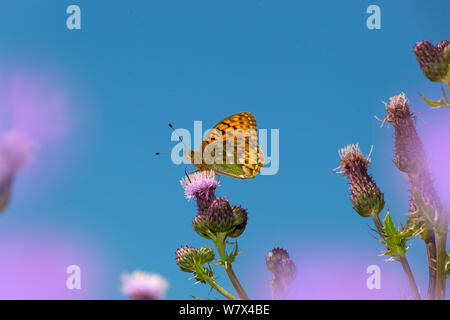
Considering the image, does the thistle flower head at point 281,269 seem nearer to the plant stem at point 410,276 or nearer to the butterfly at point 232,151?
the plant stem at point 410,276

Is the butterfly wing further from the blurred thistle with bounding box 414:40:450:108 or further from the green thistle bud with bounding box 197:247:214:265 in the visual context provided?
the blurred thistle with bounding box 414:40:450:108

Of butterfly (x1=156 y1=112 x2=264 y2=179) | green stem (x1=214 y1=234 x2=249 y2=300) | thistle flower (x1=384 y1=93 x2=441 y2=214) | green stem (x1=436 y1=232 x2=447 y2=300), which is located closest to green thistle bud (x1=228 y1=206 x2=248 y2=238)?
green stem (x1=214 y1=234 x2=249 y2=300)

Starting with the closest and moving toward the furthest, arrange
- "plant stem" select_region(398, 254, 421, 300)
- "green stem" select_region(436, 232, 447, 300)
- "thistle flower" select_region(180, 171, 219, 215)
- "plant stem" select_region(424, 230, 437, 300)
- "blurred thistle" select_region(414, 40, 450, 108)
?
"plant stem" select_region(398, 254, 421, 300), "green stem" select_region(436, 232, 447, 300), "plant stem" select_region(424, 230, 437, 300), "blurred thistle" select_region(414, 40, 450, 108), "thistle flower" select_region(180, 171, 219, 215)

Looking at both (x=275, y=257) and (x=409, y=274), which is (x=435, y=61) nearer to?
(x=409, y=274)

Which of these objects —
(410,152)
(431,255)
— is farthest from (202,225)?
(410,152)
